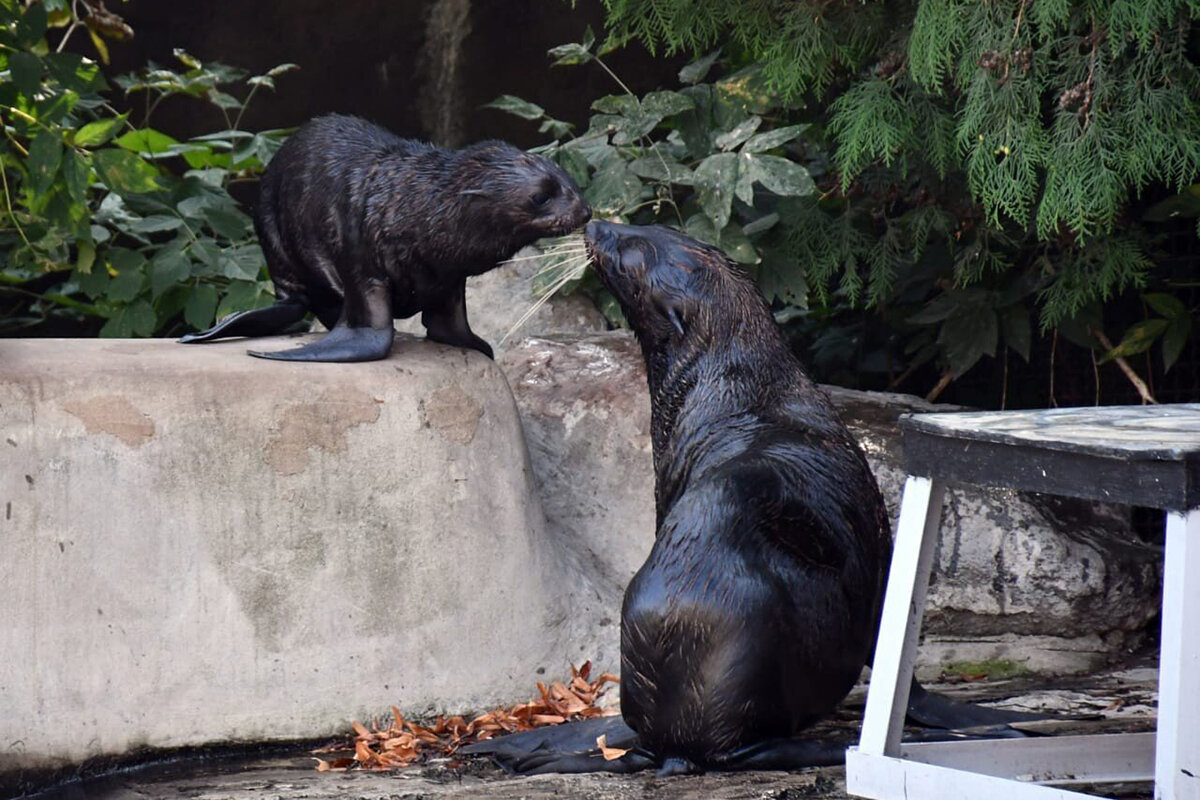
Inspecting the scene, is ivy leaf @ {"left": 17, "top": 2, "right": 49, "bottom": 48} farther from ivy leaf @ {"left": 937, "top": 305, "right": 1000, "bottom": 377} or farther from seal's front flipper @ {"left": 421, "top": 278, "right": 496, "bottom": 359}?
ivy leaf @ {"left": 937, "top": 305, "right": 1000, "bottom": 377}

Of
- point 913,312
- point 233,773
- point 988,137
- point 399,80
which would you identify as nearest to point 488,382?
point 233,773

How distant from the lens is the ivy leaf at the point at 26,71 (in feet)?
15.0

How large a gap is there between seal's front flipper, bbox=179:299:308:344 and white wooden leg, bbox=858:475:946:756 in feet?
8.46

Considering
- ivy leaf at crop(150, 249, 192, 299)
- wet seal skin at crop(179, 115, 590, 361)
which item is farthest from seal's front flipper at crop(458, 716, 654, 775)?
ivy leaf at crop(150, 249, 192, 299)

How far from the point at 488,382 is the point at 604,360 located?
0.71 m

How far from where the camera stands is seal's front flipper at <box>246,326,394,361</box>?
4242 millimetres

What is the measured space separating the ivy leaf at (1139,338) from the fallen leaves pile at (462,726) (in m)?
2.30

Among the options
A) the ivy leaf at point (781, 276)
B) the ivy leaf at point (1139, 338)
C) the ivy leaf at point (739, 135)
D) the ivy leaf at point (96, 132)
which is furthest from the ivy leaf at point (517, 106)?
the ivy leaf at point (1139, 338)

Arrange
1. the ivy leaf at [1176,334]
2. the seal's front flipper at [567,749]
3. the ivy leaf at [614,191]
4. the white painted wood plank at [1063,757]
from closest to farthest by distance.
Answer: the white painted wood plank at [1063,757], the seal's front flipper at [567,749], the ivy leaf at [1176,334], the ivy leaf at [614,191]

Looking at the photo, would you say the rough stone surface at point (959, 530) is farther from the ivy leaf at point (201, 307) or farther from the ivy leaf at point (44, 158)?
the ivy leaf at point (44, 158)

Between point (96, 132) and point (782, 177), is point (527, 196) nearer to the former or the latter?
point (782, 177)

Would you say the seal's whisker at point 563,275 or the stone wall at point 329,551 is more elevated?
the seal's whisker at point 563,275

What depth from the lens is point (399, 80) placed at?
7.26 m

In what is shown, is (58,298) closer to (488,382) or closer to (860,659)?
(488,382)
